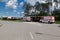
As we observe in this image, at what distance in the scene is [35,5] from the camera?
123 m

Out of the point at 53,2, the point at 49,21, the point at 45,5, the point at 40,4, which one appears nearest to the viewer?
the point at 49,21

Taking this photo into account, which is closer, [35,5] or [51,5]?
[51,5]

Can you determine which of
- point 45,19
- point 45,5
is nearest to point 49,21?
point 45,19

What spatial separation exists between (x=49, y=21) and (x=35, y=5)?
6078 cm

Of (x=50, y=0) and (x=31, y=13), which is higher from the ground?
(x=50, y=0)

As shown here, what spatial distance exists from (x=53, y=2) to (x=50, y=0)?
3896 mm

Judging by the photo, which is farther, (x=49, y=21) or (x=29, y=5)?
(x=29, y=5)

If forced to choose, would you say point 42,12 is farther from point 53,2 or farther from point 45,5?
point 53,2

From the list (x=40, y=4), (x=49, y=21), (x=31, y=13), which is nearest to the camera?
(x=49, y=21)

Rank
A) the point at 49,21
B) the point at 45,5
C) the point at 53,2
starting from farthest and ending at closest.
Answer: the point at 45,5
the point at 53,2
the point at 49,21

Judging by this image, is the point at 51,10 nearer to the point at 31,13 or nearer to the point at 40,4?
the point at 40,4

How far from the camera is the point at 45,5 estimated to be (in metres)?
109

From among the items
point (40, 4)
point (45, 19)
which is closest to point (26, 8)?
point (40, 4)

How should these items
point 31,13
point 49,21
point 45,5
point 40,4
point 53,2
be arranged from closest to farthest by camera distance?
point 49,21 < point 53,2 < point 45,5 < point 40,4 < point 31,13
